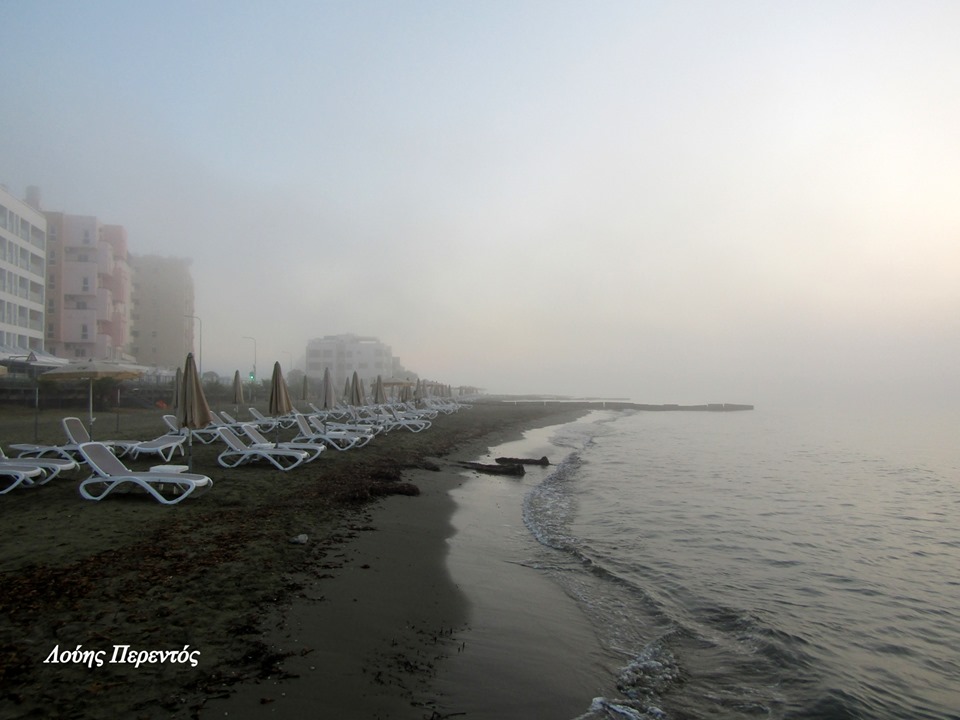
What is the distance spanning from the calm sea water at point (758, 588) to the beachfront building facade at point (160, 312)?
215 ft

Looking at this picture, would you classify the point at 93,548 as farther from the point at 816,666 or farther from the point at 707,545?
the point at 707,545

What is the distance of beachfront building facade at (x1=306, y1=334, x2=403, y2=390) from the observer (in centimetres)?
9731

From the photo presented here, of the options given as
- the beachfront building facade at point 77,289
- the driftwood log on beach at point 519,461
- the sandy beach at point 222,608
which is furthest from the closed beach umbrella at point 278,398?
the beachfront building facade at point 77,289

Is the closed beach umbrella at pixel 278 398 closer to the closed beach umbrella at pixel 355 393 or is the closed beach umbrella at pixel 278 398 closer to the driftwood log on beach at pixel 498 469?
the driftwood log on beach at pixel 498 469

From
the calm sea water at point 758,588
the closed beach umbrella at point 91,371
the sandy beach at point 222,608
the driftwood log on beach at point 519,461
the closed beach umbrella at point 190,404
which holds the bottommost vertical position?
the calm sea water at point 758,588

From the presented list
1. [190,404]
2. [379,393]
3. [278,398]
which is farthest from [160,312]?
[190,404]

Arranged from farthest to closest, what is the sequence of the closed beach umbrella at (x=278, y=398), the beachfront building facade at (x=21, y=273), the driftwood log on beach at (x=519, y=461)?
the beachfront building facade at (x=21, y=273)
the driftwood log on beach at (x=519, y=461)
the closed beach umbrella at (x=278, y=398)

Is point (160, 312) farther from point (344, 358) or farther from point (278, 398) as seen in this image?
point (278, 398)

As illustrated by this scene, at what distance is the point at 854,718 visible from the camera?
433 cm

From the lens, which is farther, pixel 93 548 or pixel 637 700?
pixel 93 548

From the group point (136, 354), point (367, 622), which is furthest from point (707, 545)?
point (136, 354)

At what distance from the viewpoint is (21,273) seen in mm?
39938

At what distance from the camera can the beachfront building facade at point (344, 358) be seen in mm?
97312

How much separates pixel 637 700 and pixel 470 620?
1.57m
